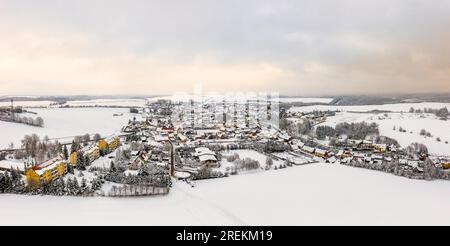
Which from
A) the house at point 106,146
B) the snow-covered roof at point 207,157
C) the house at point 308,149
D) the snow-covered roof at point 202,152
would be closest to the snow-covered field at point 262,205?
the snow-covered roof at point 207,157

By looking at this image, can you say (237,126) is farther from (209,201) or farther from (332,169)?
(209,201)

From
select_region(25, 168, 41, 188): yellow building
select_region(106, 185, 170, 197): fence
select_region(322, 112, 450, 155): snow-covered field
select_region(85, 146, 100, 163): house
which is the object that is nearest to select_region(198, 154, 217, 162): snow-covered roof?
select_region(106, 185, 170, 197): fence

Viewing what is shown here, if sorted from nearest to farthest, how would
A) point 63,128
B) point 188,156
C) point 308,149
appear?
point 188,156 → point 308,149 → point 63,128

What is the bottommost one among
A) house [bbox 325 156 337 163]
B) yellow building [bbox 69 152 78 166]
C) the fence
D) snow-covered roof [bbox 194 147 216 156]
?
house [bbox 325 156 337 163]

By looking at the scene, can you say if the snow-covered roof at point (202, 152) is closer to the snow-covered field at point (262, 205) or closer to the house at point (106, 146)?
the snow-covered field at point (262, 205)

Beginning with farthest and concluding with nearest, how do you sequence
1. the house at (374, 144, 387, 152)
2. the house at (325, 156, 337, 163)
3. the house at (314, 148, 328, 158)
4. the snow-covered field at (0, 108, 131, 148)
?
the snow-covered field at (0, 108, 131, 148), the house at (374, 144, 387, 152), the house at (314, 148, 328, 158), the house at (325, 156, 337, 163)

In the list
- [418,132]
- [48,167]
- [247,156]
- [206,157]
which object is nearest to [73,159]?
[48,167]

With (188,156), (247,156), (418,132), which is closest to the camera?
(188,156)

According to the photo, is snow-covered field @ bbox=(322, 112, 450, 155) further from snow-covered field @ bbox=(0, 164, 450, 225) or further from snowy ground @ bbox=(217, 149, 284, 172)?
snowy ground @ bbox=(217, 149, 284, 172)

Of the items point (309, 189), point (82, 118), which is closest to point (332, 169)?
Answer: point (309, 189)

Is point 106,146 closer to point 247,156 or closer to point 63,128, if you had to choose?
point 247,156
